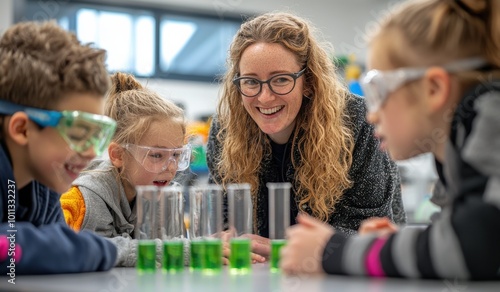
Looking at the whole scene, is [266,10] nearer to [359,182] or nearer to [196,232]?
[359,182]

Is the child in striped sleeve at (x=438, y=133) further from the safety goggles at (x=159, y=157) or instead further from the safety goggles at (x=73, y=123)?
the safety goggles at (x=159, y=157)

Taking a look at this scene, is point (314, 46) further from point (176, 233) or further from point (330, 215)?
point (176, 233)

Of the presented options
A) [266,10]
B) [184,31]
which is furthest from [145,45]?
[266,10]

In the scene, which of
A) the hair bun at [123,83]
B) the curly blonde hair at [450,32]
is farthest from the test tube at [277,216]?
the hair bun at [123,83]

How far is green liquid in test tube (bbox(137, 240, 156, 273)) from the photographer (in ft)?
4.16

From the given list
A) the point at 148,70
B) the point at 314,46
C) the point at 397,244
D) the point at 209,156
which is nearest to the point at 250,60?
the point at 314,46

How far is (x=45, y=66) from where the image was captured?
1296 mm

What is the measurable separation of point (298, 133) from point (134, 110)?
1.83ft

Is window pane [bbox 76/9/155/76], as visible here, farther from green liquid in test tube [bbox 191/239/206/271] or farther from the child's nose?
green liquid in test tube [bbox 191/239/206/271]

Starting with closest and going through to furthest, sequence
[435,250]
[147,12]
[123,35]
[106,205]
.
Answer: [435,250]
[106,205]
[123,35]
[147,12]

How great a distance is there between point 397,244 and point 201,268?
1.29 ft

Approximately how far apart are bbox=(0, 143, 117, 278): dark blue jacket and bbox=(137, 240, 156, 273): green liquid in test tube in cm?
8

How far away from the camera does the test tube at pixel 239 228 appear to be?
1.25 m

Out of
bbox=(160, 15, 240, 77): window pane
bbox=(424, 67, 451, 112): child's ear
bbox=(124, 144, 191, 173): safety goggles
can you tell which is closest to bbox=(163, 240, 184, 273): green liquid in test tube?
bbox=(424, 67, 451, 112): child's ear
